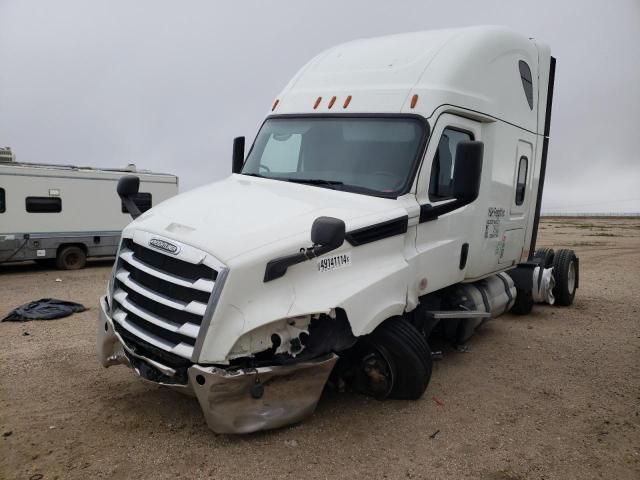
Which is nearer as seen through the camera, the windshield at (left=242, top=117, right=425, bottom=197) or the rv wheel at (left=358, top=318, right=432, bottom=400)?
the rv wheel at (left=358, top=318, right=432, bottom=400)

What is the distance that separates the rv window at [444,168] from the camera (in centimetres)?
530

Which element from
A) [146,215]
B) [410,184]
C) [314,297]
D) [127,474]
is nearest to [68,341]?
[146,215]

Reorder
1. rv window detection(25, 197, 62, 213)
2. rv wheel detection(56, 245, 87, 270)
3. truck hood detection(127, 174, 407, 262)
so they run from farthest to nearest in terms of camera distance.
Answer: rv wheel detection(56, 245, 87, 270), rv window detection(25, 197, 62, 213), truck hood detection(127, 174, 407, 262)

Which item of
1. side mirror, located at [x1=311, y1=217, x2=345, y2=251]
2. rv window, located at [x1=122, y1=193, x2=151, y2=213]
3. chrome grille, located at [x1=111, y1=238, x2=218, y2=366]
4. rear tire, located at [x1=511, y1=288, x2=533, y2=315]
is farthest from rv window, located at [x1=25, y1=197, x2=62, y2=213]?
side mirror, located at [x1=311, y1=217, x2=345, y2=251]

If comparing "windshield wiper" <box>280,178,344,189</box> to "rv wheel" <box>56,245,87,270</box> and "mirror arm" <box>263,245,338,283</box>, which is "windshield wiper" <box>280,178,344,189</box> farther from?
"rv wheel" <box>56,245,87,270</box>

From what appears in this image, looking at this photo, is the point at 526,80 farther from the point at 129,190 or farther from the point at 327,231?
the point at 129,190

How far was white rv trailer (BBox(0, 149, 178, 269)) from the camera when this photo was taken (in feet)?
46.7

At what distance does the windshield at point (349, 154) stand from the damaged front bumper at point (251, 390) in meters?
1.76

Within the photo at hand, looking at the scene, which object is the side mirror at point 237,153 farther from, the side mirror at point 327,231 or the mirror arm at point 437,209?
the side mirror at point 327,231

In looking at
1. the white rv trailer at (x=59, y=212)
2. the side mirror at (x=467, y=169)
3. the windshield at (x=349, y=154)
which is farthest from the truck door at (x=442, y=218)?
the white rv trailer at (x=59, y=212)

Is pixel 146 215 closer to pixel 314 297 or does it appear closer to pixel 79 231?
pixel 314 297

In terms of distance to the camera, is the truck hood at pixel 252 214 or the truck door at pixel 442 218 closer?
the truck hood at pixel 252 214

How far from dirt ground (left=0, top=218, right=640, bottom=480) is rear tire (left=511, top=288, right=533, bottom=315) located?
1800mm

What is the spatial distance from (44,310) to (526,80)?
27.0ft
